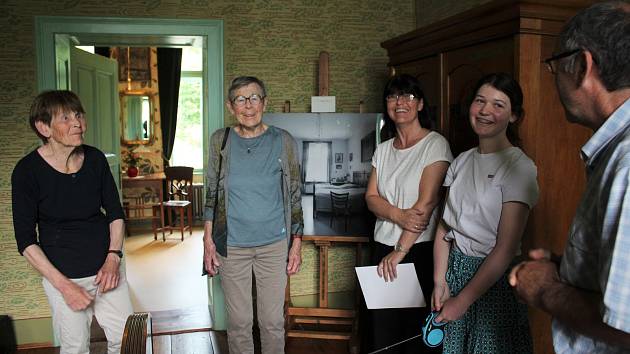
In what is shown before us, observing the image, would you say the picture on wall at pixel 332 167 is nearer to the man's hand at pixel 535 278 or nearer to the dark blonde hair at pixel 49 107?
the dark blonde hair at pixel 49 107

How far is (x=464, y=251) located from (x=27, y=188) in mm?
1687

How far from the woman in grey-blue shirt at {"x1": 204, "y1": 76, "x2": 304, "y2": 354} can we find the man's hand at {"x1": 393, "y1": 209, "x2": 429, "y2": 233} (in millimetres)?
594

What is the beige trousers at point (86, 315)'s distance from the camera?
2.14 m

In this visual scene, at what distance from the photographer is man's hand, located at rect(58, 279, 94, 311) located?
6.86ft

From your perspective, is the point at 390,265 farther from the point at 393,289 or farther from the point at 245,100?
the point at 245,100

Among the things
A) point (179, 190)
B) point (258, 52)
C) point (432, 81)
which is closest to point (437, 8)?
point (432, 81)

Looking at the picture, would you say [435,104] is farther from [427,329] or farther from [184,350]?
[184,350]

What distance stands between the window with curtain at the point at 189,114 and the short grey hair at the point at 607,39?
7770 millimetres

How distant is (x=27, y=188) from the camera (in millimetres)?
2086

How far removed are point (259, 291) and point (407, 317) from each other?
74 cm

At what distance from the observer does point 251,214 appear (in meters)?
2.51

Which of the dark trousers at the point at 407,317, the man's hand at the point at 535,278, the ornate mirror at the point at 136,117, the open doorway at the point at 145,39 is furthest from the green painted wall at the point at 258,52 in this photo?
the ornate mirror at the point at 136,117

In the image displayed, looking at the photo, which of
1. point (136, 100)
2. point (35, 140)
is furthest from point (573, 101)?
point (136, 100)

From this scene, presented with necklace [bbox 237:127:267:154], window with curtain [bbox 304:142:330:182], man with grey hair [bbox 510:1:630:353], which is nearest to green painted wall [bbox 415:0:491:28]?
window with curtain [bbox 304:142:330:182]
